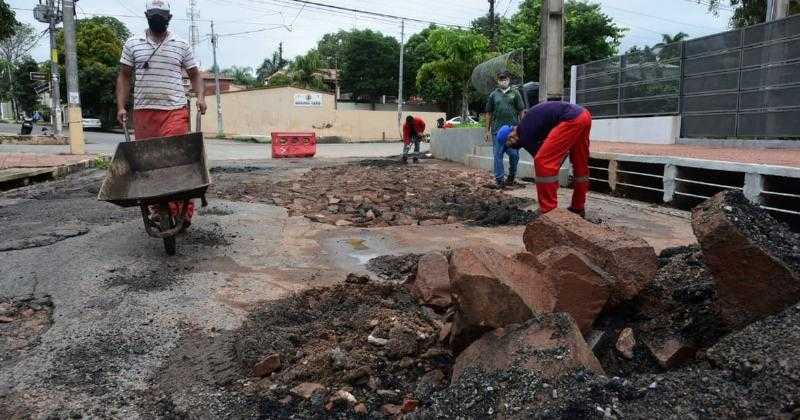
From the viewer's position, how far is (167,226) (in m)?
4.22

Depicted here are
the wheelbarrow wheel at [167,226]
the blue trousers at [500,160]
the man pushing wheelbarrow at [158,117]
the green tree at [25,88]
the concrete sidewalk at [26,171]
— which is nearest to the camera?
the wheelbarrow wheel at [167,226]

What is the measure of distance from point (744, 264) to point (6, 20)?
1984 cm

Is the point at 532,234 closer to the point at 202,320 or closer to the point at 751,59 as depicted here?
the point at 202,320

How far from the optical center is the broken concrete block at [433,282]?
324 centimetres

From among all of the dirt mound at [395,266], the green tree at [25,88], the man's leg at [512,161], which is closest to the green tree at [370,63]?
the green tree at [25,88]

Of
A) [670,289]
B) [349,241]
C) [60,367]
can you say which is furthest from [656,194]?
[60,367]

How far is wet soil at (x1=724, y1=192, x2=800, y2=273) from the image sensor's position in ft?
7.72

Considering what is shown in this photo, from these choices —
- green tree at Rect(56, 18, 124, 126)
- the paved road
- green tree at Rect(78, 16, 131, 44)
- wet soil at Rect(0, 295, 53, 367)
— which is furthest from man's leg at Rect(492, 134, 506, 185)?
green tree at Rect(78, 16, 131, 44)

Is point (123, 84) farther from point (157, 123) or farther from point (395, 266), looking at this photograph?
point (395, 266)

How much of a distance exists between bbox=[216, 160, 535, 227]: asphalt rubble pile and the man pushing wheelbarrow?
5.36 feet

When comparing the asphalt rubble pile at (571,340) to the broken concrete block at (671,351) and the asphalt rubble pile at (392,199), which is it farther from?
the asphalt rubble pile at (392,199)

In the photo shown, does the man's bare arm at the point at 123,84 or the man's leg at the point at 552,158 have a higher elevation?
the man's bare arm at the point at 123,84

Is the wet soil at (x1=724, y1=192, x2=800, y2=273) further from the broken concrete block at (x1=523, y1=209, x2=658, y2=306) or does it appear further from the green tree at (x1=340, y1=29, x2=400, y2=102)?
the green tree at (x1=340, y1=29, x2=400, y2=102)

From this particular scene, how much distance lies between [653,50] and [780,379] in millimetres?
12577
